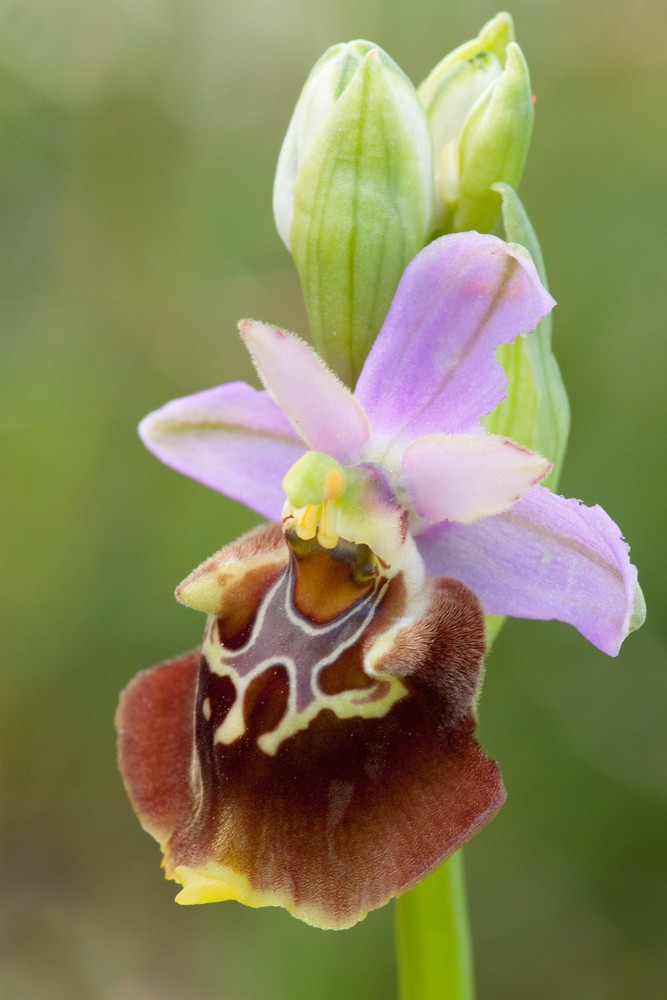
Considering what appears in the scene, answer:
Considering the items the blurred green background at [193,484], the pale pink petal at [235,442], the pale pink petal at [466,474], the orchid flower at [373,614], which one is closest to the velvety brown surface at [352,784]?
the orchid flower at [373,614]

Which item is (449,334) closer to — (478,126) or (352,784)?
(478,126)

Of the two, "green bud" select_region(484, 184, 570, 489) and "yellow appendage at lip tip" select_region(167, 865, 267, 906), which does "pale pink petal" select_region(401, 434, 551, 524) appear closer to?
"green bud" select_region(484, 184, 570, 489)

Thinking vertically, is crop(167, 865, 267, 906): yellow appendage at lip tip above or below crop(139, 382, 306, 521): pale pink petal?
below

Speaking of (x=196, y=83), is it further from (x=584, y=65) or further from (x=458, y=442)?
(x=458, y=442)

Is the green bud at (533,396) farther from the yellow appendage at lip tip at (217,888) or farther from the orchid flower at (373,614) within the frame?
the yellow appendage at lip tip at (217,888)

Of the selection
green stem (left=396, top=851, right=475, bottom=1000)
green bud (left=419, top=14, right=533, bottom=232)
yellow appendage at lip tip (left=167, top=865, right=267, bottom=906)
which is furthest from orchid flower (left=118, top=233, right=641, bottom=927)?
green stem (left=396, top=851, right=475, bottom=1000)

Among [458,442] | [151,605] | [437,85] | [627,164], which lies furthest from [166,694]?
[627,164]

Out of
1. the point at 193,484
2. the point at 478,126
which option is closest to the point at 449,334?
the point at 478,126

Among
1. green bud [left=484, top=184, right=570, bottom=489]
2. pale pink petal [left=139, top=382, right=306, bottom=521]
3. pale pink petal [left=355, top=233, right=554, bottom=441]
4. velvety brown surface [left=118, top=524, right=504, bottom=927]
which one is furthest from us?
pale pink petal [left=139, top=382, right=306, bottom=521]
